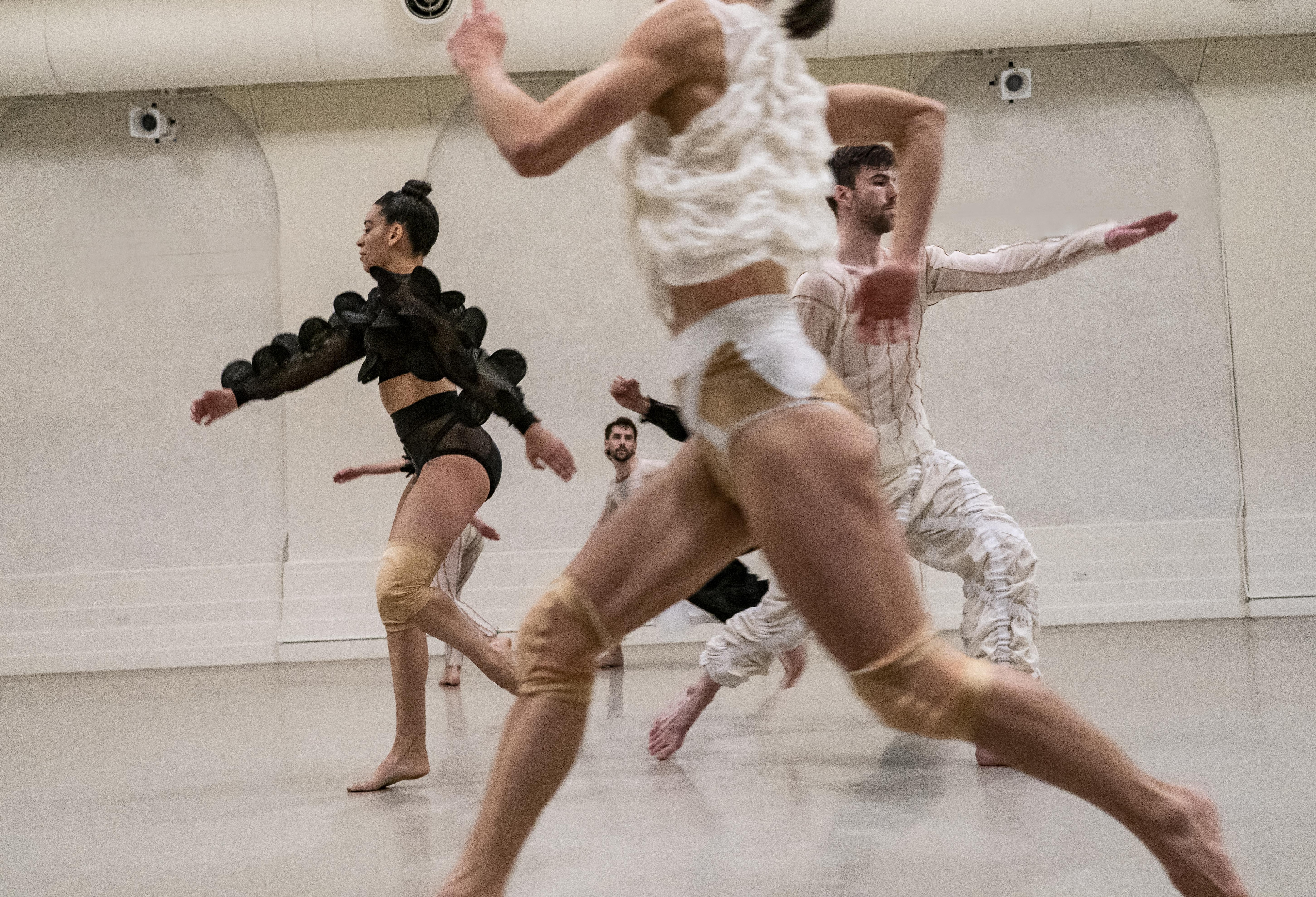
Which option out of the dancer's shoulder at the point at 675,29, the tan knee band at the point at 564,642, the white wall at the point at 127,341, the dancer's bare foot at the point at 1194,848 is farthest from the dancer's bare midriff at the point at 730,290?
the white wall at the point at 127,341

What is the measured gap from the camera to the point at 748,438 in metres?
1.46

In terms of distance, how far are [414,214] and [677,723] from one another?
1.73m

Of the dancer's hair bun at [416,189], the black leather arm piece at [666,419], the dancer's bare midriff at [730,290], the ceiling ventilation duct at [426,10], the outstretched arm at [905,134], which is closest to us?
the dancer's bare midriff at [730,290]

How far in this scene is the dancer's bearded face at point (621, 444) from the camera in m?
6.38

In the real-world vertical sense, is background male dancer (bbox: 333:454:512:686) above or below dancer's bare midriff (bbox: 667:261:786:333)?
below

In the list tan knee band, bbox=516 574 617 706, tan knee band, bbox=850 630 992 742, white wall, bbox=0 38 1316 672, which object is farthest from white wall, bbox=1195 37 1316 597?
tan knee band, bbox=516 574 617 706

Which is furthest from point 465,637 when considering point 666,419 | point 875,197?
point 875,197

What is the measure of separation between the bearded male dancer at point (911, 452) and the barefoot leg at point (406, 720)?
804mm

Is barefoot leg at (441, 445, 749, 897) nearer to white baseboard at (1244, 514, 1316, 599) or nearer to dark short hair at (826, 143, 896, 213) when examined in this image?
dark short hair at (826, 143, 896, 213)

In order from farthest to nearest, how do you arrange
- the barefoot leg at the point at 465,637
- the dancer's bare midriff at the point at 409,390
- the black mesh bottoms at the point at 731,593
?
the black mesh bottoms at the point at 731,593
the dancer's bare midriff at the point at 409,390
the barefoot leg at the point at 465,637

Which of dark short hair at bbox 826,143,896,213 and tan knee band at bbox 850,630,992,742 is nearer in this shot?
tan knee band at bbox 850,630,992,742

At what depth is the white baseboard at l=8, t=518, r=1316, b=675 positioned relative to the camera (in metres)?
7.39

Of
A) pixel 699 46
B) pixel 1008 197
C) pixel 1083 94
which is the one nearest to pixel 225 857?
pixel 699 46

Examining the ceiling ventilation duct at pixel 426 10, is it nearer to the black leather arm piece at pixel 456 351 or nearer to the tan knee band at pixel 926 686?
the black leather arm piece at pixel 456 351
